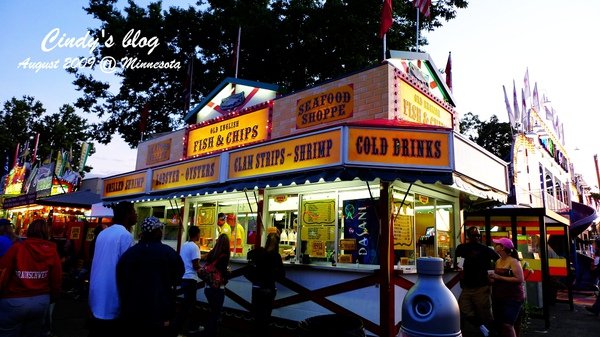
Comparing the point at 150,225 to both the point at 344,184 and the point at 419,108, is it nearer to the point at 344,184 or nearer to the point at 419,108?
the point at 344,184

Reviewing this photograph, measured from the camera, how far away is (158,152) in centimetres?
1334

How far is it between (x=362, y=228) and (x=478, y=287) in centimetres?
218

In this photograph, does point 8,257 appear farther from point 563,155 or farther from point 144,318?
point 563,155

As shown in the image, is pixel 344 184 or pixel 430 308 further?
pixel 344 184

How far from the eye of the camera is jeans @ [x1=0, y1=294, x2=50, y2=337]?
3.85 m

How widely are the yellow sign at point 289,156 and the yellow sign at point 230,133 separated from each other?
2.10 m

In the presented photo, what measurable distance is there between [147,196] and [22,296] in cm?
677

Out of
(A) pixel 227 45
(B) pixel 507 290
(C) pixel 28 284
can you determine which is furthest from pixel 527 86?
(C) pixel 28 284

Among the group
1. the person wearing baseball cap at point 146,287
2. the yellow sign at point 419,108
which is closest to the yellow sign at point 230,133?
the yellow sign at point 419,108

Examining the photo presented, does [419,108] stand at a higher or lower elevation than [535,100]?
lower

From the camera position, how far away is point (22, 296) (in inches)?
155

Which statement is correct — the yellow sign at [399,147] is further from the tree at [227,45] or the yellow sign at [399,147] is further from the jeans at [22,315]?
the tree at [227,45]

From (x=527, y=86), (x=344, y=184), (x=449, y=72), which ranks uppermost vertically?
→ (x=527, y=86)

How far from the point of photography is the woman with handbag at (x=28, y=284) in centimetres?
387
